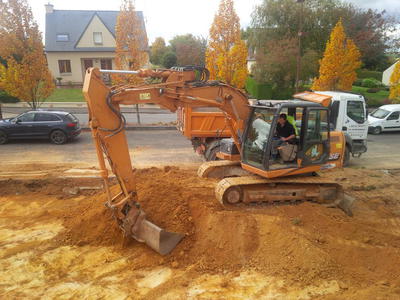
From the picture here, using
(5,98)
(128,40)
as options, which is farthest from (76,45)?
(128,40)

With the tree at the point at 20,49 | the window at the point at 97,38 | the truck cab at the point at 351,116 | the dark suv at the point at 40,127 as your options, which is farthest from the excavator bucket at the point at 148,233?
the window at the point at 97,38

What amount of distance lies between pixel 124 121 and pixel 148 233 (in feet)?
6.88

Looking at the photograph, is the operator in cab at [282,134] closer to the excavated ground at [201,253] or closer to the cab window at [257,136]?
the cab window at [257,136]

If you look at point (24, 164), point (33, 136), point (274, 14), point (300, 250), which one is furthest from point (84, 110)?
point (300, 250)

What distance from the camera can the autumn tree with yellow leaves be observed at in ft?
55.4

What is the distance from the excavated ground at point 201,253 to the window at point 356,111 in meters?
5.77

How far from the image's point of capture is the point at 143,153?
42.9ft

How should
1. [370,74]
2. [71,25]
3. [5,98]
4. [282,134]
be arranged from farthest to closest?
[370,74] < [71,25] < [5,98] < [282,134]

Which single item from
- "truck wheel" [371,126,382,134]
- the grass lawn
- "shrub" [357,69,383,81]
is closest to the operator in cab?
"truck wheel" [371,126,382,134]

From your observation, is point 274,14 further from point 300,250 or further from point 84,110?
point 300,250

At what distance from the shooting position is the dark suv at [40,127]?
14234mm

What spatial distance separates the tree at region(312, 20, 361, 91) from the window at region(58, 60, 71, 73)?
25.9 meters

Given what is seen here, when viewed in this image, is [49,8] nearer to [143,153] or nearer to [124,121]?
[143,153]

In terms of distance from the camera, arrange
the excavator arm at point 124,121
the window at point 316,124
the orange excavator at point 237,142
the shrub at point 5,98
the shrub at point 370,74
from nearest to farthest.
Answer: the excavator arm at point 124,121
the orange excavator at point 237,142
the window at point 316,124
the shrub at point 5,98
the shrub at point 370,74
